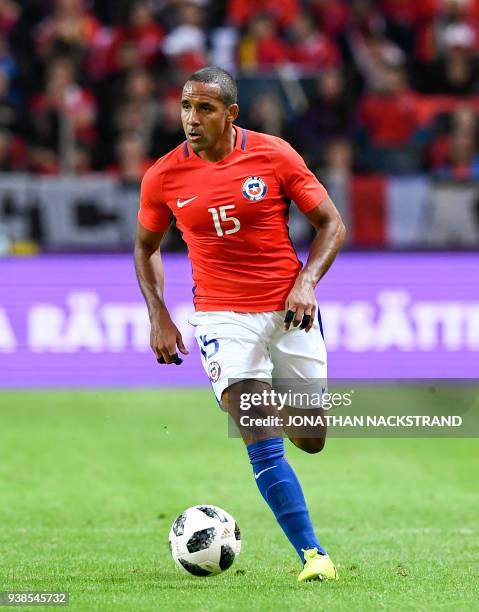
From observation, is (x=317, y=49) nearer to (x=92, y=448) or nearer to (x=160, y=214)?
(x=92, y=448)

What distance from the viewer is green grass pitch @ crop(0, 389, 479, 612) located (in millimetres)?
6285

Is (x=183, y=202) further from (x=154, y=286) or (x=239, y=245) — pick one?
(x=154, y=286)

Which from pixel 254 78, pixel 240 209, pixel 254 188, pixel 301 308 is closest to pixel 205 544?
pixel 301 308

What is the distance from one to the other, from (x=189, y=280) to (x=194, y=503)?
17.4 feet

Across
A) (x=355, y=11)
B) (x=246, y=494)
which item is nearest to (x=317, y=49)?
(x=355, y=11)

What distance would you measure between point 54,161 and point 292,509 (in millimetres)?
9613

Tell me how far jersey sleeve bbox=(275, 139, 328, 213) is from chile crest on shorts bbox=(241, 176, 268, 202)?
101mm

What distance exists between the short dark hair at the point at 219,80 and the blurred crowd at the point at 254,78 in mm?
7625

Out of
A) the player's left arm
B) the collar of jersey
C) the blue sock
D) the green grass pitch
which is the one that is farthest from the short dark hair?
the green grass pitch

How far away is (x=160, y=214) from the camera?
23.1 ft

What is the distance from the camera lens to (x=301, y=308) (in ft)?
21.3

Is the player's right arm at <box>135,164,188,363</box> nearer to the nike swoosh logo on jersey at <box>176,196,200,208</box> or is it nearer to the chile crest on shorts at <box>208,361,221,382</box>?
the nike swoosh logo on jersey at <box>176,196,200,208</box>

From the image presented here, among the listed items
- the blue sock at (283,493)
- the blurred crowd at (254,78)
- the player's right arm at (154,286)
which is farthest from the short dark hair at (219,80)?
the blurred crowd at (254,78)

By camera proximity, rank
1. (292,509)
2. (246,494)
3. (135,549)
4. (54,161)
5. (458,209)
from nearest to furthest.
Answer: (292,509) < (135,549) < (246,494) < (458,209) < (54,161)
